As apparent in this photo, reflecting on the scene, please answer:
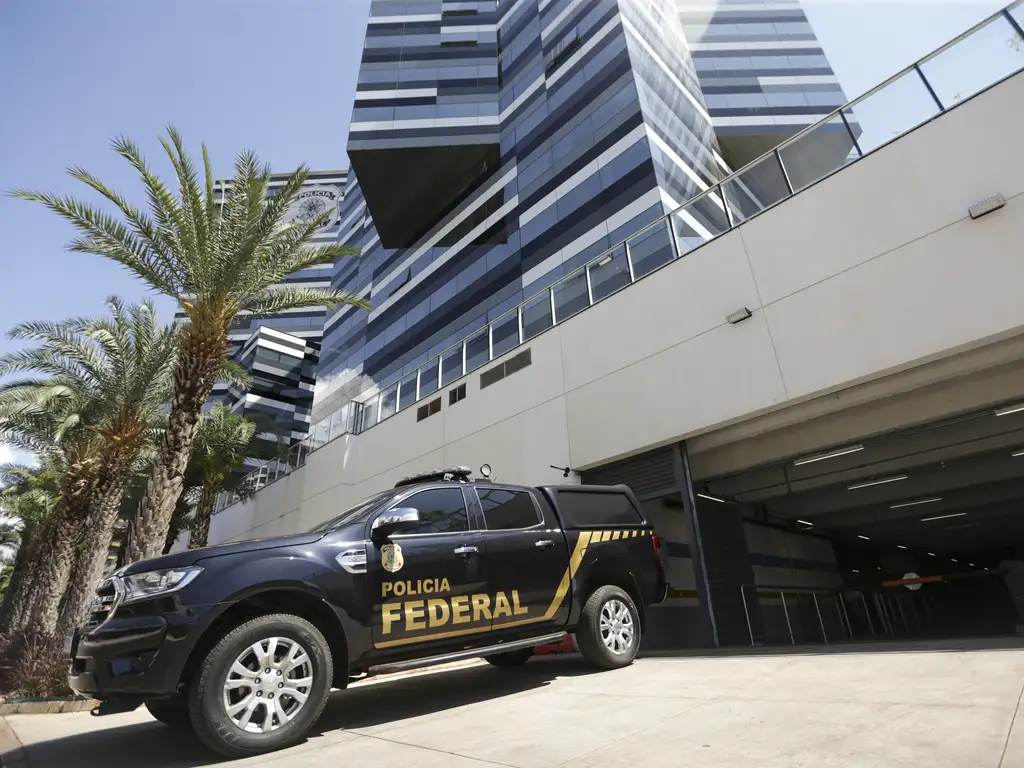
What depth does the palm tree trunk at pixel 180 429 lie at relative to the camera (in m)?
10.1

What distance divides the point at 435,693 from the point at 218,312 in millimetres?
9096

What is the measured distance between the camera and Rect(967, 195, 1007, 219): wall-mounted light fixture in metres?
6.69

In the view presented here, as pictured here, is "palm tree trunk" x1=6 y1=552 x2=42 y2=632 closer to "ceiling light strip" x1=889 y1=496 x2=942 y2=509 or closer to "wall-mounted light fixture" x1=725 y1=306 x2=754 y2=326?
"wall-mounted light fixture" x1=725 y1=306 x2=754 y2=326

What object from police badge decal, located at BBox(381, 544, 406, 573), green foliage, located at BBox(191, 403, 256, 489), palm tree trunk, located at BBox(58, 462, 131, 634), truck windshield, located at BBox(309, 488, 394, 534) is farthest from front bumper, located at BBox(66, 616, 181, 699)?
green foliage, located at BBox(191, 403, 256, 489)

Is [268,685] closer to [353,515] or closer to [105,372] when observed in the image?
[353,515]

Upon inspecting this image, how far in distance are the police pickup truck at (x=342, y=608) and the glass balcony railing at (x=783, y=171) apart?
6778 millimetres

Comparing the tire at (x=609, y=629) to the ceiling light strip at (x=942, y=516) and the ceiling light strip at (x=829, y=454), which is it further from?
the ceiling light strip at (x=942, y=516)

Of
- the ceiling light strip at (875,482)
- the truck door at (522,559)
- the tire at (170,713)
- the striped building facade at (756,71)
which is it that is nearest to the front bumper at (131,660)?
the tire at (170,713)

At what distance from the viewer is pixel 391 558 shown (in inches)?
161

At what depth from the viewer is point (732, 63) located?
40469mm

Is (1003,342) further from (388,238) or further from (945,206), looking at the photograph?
(388,238)

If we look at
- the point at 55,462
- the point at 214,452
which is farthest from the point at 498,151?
the point at 55,462

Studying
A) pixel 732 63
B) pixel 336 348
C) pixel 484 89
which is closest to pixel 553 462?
pixel 484 89

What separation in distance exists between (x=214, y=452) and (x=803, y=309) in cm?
2137
